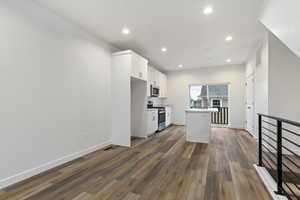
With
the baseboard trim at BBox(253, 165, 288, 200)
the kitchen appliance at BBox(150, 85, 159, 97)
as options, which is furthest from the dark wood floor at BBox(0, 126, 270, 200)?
the kitchen appliance at BBox(150, 85, 159, 97)

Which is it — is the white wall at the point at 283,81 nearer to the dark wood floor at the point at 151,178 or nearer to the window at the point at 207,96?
the dark wood floor at the point at 151,178

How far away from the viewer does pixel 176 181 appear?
209cm

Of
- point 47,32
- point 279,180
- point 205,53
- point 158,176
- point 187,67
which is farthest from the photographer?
point 187,67

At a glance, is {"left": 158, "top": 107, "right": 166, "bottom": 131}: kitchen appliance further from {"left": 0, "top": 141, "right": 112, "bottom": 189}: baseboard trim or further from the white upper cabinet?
{"left": 0, "top": 141, "right": 112, "bottom": 189}: baseboard trim

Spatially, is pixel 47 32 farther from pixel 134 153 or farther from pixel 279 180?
pixel 279 180

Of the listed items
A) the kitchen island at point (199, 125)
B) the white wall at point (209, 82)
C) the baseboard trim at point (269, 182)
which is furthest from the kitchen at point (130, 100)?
the baseboard trim at point (269, 182)

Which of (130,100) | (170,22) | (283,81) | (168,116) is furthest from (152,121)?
(283,81)

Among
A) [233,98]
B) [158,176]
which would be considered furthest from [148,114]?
[233,98]

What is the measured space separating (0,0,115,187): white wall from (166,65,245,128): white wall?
4.36 meters

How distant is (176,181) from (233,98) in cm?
513

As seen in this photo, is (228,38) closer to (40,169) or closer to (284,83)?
(284,83)

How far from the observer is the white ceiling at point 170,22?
2338 mm

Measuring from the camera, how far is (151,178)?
218cm

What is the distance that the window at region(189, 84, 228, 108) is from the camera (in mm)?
6923
